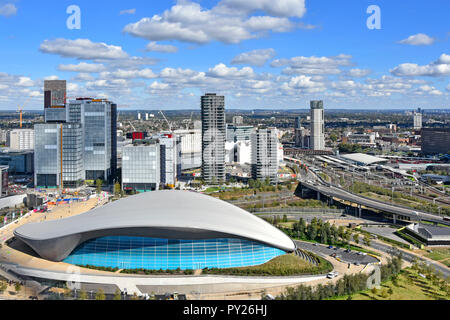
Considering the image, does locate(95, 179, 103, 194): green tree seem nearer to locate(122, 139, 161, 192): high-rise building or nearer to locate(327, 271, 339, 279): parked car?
locate(122, 139, 161, 192): high-rise building

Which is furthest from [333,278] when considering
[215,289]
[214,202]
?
[214,202]

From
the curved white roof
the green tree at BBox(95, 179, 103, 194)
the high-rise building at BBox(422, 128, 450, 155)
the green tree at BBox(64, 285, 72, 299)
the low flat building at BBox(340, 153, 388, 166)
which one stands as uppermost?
the high-rise building at BBox(422, 128, 450, 155)

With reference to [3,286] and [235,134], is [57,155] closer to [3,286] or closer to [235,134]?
[3,286]

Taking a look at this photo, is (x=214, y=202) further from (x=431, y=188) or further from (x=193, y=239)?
(x=431, y=188)

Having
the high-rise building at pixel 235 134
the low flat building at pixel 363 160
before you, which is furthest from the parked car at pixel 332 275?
the high-rise building at pixel 235 134

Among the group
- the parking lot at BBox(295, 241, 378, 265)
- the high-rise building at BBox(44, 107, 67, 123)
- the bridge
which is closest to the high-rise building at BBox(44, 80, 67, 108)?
the high-rise building at BBox(44, 107, 67, 123)
